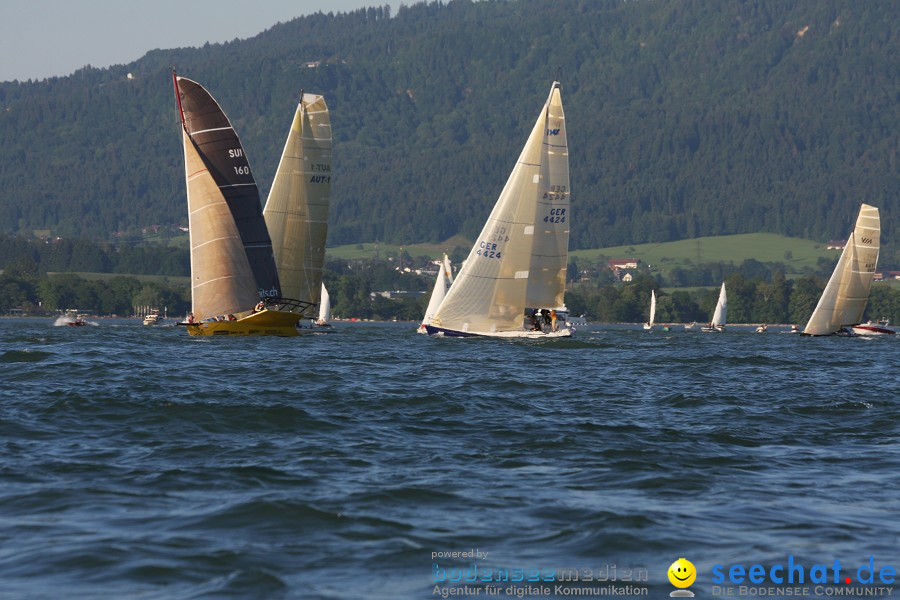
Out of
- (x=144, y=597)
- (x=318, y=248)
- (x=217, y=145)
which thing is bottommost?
(x=144, y=597)

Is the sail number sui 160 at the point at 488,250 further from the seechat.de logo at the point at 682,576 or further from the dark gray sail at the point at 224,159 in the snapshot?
the seechat.de logo at the point at 682,576

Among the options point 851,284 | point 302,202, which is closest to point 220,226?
point 302,202

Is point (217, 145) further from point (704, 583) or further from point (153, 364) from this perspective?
point (704, 583)

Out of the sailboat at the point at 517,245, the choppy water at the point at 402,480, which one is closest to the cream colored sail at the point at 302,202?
the sailboat at the point at 517,245

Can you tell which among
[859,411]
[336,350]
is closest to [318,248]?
[336,350]

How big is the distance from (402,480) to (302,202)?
5415cm

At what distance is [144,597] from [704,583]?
236 inches

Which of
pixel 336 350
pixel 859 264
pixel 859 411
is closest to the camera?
pixel 859 411

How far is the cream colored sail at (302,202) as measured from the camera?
73.0 m

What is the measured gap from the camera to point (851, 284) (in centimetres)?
10581

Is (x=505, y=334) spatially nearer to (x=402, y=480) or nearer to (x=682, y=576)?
(x=402, y=480)

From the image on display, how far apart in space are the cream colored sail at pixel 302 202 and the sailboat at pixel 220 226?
22.0ft

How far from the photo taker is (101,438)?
2466 cm

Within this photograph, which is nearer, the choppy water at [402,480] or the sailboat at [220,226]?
the choppy water at [402,480]
